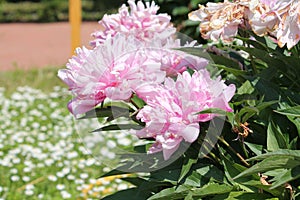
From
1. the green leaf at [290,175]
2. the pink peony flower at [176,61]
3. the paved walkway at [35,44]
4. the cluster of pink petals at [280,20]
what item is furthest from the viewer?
the paved walkway at [35,44]

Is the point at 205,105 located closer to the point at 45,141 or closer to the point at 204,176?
the point at 204,176

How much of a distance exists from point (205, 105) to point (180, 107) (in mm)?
58

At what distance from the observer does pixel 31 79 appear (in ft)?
23.4

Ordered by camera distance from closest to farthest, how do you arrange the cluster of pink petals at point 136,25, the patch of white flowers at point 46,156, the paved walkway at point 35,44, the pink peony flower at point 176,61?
the pink peony flower at point 176,61, the cluster of pink petals at point 136,25, the patch of white flowers at point 46,156, the paved walkway at point 35,44

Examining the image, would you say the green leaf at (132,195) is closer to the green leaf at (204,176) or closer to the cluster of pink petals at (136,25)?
the green leaf at (204,176)

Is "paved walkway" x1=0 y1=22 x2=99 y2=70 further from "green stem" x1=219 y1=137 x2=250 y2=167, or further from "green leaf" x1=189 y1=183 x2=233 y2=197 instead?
"green leaf" x1=189 y1=183 x2=233 y2=197

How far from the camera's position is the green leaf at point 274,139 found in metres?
1.53

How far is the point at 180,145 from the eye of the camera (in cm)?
150

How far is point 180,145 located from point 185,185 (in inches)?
3.8

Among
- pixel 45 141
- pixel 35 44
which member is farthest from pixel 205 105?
pixel 35 44

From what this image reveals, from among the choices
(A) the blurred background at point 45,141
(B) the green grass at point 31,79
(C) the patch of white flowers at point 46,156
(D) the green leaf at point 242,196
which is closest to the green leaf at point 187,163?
(D) the green leaf at point 242,196

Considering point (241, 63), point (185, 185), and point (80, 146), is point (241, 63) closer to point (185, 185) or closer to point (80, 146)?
point (185, 185)

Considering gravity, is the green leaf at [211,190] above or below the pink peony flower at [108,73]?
below

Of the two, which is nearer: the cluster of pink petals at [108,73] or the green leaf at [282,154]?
the green leaf at [282,154]
